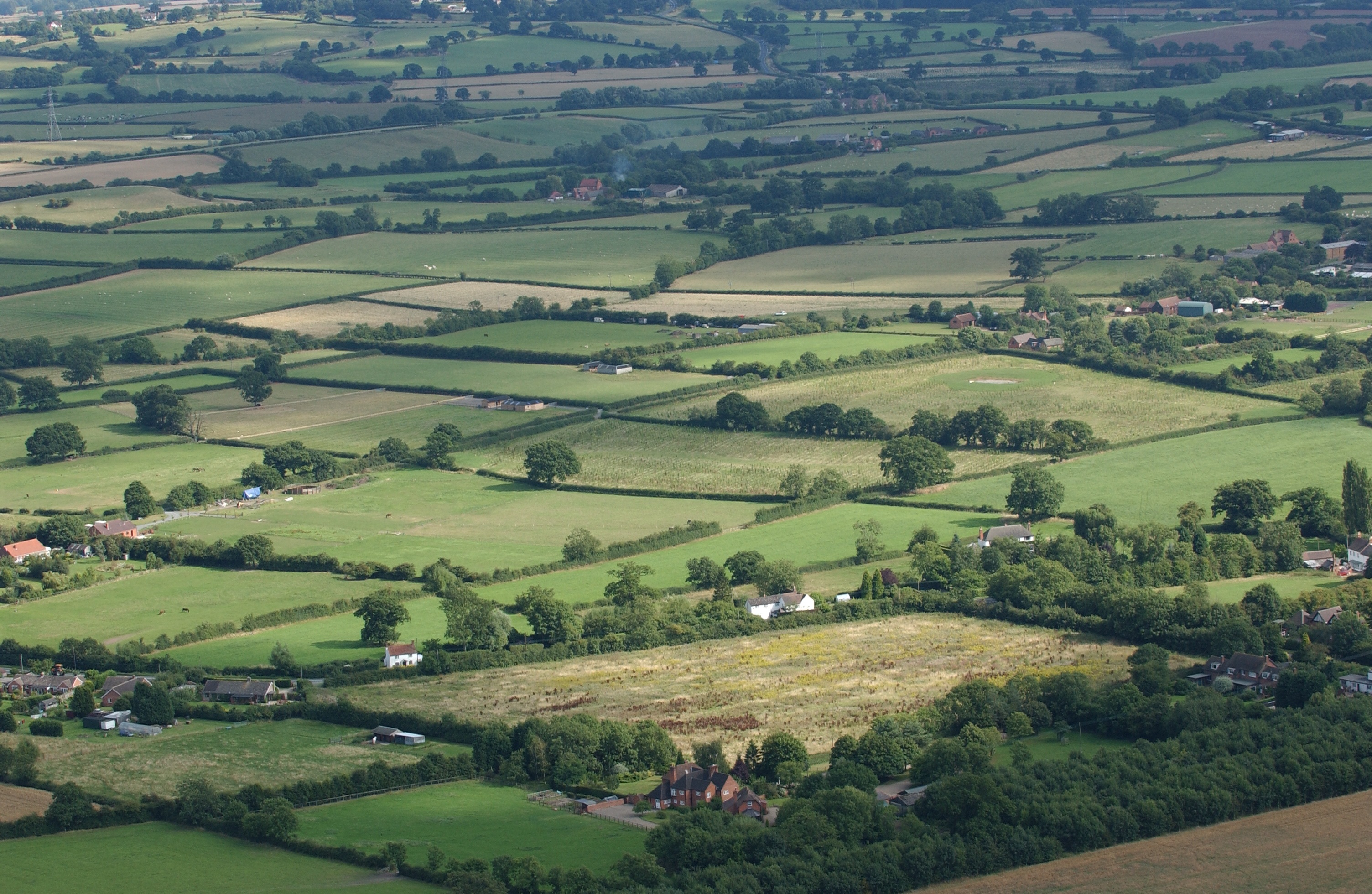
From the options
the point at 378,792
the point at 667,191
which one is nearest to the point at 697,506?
the point at 378,792

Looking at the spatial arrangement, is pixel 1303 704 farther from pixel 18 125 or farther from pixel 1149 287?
pixel 18 125

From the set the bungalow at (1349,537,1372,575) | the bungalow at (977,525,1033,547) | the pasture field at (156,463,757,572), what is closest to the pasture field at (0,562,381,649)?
the pasture field at (156,463,757,572)

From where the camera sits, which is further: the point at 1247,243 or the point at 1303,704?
the point at 1247,243

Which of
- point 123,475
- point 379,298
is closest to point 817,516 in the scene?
point 123,475

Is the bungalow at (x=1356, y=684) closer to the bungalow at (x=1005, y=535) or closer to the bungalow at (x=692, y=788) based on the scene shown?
the bungalow at (x=1005, y=535)

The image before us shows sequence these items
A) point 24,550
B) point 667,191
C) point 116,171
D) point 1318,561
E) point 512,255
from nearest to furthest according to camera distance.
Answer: point 1318,561 < point 24,550 < point 512,255 < point 667,191 < point 116,171

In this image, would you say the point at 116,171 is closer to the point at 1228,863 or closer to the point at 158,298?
the point at 158,298

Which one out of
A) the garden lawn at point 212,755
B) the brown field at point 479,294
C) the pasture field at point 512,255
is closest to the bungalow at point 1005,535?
the garden lawn at point 212,755
